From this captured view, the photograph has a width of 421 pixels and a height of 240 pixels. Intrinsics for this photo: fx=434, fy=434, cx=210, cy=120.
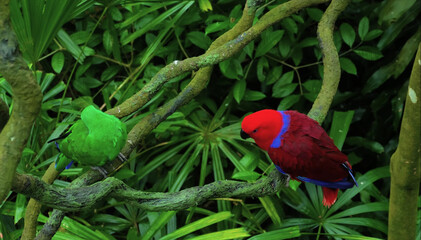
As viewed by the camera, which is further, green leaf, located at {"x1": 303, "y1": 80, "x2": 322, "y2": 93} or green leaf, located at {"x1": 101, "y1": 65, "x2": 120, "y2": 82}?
green leaf, located at {"x1": 101, "y1": 65, "x2": 120, "y2": 82}

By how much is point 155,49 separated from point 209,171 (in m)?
0.55

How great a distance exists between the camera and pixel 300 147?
1.18m

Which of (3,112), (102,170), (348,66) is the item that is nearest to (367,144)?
(348,66)

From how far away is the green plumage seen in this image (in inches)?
44.6

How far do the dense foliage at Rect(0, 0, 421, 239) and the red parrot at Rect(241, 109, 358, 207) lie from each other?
243mm

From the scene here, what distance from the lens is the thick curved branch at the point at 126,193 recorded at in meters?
0.81

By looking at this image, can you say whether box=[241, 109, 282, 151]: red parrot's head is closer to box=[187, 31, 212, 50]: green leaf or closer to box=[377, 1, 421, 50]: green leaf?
box=[187, 31, 212, 50]: green leaf

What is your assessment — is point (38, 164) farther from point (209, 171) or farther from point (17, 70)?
point (17, 70)

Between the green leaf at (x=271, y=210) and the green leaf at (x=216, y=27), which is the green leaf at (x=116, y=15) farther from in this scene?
the green leaf at (x=271, y=210)

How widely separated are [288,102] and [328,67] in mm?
399

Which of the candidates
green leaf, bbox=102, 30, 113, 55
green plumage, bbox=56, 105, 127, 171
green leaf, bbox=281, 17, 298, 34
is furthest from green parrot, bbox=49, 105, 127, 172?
green leaf, bbox=281, 17, 298, 34

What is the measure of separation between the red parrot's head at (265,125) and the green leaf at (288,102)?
23.1 inches

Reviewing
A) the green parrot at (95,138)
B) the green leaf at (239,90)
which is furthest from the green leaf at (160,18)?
the green parrot at (95,138)

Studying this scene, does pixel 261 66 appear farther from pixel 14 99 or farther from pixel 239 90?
pixel 14 99
